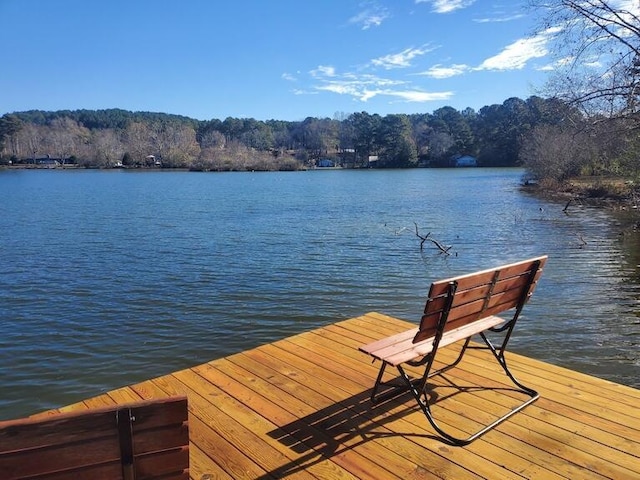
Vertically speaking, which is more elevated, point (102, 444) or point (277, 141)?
point (277, 141)

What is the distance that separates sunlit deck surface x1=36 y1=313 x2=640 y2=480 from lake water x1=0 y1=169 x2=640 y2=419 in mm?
3333

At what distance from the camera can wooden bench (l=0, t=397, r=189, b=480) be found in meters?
1.58

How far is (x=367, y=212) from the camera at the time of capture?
3136 cm

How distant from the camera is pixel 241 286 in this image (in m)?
12.4

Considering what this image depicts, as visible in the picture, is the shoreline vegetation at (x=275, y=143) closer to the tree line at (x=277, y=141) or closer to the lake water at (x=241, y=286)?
the tree line at (x=277, y=141)

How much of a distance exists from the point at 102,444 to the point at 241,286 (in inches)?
423

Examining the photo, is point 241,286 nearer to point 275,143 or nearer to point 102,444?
point 102,444

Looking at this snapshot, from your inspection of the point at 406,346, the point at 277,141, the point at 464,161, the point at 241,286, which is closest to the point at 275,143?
the point at 277,141

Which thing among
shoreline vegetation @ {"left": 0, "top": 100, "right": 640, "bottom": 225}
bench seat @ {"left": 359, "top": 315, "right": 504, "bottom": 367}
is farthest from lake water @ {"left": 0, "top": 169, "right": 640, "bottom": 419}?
shoreline vegetation @ {"left": 0, "top": 100, "right": 640, "bottom": 225}

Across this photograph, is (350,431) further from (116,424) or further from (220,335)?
(220,335)

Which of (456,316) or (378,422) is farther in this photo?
(378,422)

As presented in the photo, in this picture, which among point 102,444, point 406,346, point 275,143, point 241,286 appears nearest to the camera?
point 102,444

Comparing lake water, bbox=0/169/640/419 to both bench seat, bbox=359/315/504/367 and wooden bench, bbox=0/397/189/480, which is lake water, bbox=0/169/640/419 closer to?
bench seat, bbox=359/315/504/367

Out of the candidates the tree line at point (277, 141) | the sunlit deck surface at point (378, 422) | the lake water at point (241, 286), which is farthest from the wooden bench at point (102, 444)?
the tree line at point (277, 141)
